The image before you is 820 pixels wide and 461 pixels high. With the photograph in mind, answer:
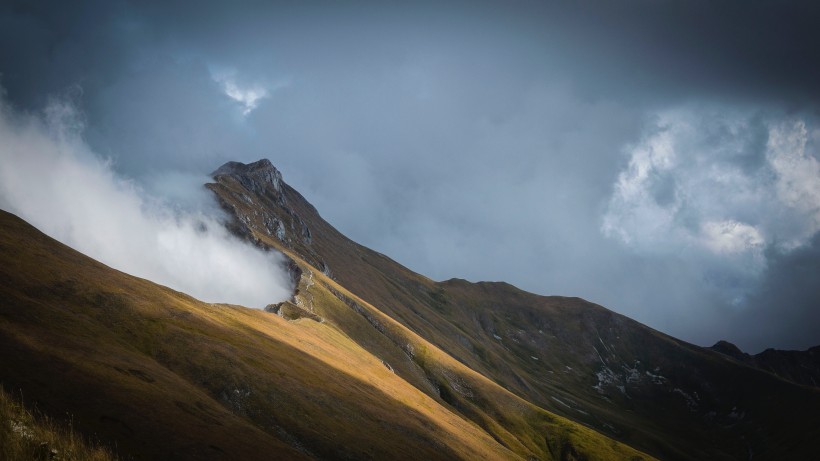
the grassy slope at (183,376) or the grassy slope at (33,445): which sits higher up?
the grassy slope at (33,445)

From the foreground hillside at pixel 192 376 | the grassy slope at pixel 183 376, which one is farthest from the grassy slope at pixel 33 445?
the grassy slope at pixel 183 376

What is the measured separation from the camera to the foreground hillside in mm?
43375

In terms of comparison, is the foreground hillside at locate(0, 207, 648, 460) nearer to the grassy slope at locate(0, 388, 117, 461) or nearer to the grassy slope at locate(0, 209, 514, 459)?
the grassy slope at locate(0, 209, 514, 459)

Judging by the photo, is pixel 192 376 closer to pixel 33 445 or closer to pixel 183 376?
pixel 183 376

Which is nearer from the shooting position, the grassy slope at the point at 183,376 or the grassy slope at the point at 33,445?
the grassy slope at the point at 33,445

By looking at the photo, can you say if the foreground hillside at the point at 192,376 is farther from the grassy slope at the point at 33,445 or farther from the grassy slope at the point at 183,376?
the grassy slope at the point at 33,445

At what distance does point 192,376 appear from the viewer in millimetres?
67125

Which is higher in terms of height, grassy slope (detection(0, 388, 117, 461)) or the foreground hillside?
grassy slope (detection(0, 388, 117, 461))

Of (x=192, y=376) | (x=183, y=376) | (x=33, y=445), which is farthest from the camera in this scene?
(x=192, y=376)

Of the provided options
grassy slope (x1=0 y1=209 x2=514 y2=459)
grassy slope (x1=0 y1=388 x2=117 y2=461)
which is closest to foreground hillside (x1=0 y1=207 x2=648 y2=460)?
grassy slope (x1=0 y1=209 x2=514 y2=459)

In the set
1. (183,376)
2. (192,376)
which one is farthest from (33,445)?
(192,376)

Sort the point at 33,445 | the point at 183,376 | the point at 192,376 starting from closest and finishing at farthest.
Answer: the point at 33,445, the point at 183,376, the point at 192,376

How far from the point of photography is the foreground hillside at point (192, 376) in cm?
4338

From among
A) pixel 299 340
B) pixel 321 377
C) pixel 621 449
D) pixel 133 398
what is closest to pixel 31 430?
pixel 133 398
